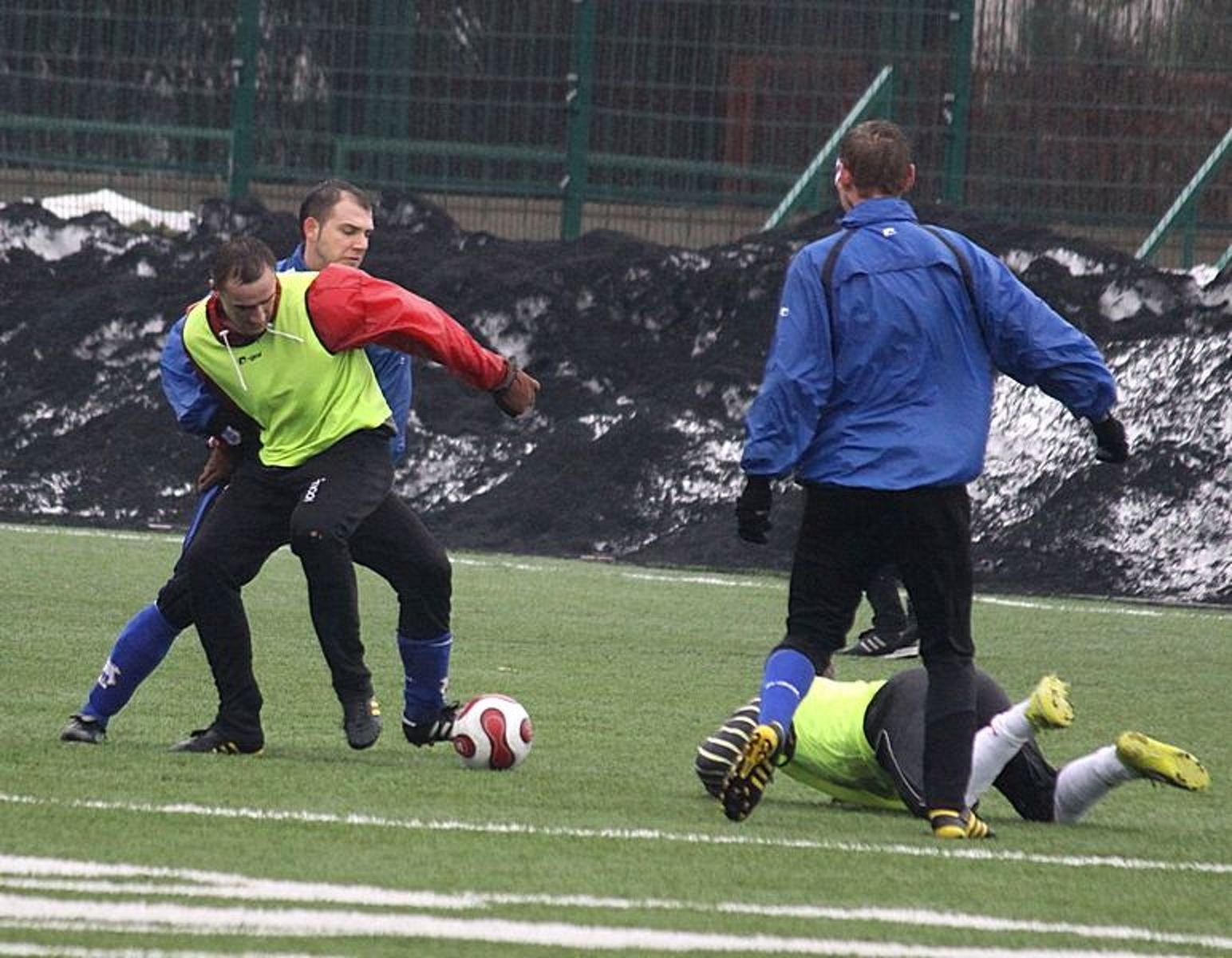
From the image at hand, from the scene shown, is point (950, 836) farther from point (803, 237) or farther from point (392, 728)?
point (803, 237)

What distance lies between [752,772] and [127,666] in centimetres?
235

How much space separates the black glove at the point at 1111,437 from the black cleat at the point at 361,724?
2.31 meters

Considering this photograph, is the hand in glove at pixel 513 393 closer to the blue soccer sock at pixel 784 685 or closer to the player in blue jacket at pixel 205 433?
the player in blue jacket at pixel 205 433

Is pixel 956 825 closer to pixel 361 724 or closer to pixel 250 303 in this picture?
pixel 361 724

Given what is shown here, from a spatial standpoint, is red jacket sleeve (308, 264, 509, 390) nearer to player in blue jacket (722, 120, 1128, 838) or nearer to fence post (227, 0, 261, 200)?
player in blue jacket (722, 120, 1128, 838)

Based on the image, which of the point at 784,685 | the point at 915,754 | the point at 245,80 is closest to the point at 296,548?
the point at 784,685

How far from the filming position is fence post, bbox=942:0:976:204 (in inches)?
772

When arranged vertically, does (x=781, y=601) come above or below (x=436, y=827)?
below

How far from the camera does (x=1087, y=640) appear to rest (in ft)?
43.6

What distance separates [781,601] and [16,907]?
9.83m

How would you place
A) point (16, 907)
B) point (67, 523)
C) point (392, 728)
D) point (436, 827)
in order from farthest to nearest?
point (67, 523), point (392, 728), point (436, 827), point (16, 907)

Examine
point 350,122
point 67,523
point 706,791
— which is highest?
point 350,122

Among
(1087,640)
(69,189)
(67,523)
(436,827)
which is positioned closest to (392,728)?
(436,827)

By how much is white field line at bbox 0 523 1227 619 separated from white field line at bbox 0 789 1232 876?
8.56m
